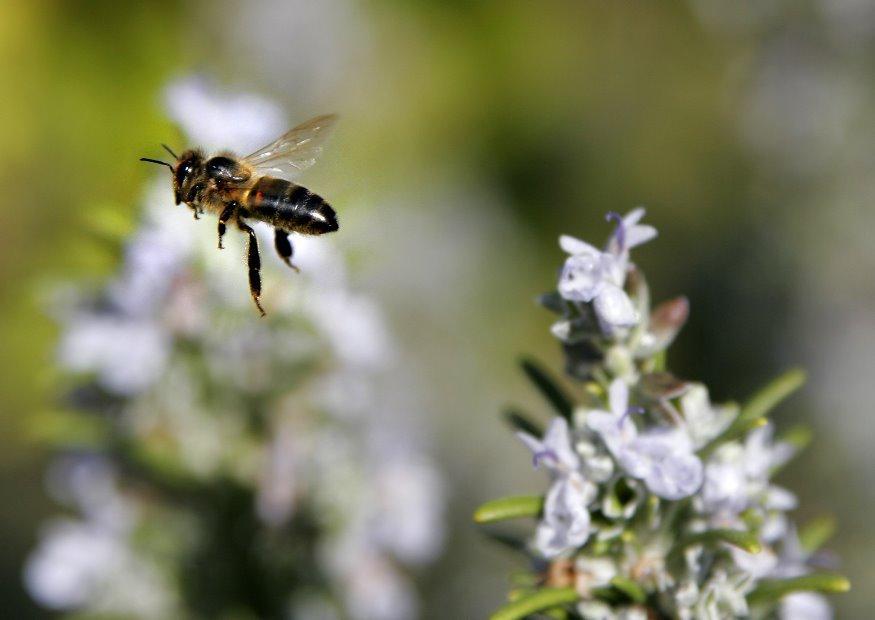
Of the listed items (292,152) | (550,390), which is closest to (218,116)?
(292,152)

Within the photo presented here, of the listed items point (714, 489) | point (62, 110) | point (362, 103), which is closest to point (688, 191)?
point (362, 103)

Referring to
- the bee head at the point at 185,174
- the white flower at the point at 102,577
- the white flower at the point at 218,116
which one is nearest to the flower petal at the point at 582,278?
the bee head at the point at 185,174

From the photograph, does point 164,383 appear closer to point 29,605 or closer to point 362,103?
point 29,605

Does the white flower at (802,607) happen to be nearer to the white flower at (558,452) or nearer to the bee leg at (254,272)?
the white flower at (558,452)

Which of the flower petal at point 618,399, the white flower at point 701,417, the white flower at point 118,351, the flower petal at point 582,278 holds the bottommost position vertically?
the flower petal at point 618,399

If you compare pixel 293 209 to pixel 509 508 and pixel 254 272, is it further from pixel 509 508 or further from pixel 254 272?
pixel 509 508

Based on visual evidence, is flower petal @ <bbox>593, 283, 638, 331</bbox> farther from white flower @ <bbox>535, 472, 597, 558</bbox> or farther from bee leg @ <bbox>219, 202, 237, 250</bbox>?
bee leg @ <bbox>219, 202, 237, 250</bbox>
